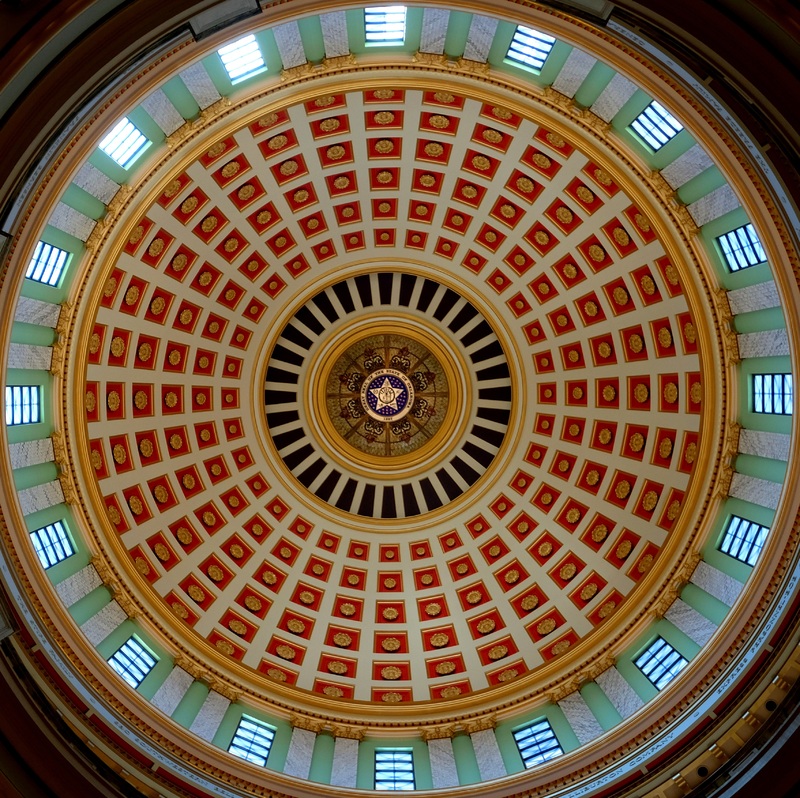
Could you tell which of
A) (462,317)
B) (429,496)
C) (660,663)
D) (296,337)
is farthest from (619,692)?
(296,337)

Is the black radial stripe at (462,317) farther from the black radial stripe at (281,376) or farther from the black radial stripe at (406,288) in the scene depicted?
the black radial stripe at (281,376)

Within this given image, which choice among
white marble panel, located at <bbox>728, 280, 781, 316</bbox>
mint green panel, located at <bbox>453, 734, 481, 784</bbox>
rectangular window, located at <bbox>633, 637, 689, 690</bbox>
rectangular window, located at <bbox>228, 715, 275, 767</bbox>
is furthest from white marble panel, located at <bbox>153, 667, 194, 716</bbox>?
white marble panel, located at <bbox>728, 280, 781, 316</bbox>

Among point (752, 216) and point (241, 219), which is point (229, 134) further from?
point (752, 216)

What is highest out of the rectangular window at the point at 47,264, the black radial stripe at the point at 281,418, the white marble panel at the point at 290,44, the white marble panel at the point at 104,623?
the white marble panel at the point at 290,44

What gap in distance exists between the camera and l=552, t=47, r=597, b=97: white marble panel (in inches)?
700

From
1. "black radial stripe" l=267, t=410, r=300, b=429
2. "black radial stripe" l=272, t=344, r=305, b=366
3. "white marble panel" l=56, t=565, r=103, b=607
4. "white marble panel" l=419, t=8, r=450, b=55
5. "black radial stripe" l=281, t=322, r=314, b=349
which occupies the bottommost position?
"white marble panel" l=56, t=565, r=103, b=607

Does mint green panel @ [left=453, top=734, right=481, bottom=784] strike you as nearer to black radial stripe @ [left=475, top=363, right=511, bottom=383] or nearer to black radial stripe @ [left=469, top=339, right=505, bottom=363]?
black radial stripe @ [left=475, top=363, right=511, bottom=383]

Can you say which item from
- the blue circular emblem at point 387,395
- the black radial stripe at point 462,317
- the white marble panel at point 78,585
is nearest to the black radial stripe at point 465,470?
the blue circular emblem at point 387,395

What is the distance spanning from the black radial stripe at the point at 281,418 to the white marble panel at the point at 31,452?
32.9 ft

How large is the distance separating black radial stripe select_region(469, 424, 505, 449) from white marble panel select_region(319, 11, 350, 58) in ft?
51.6

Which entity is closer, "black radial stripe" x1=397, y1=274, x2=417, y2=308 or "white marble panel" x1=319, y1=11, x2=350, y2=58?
"white marble panel" x1=319, y1=11, x2=350, y2=58

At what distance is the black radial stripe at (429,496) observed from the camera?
29.5 m

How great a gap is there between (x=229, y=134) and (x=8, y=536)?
12.2 metres

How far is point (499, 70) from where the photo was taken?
62.6 ft
